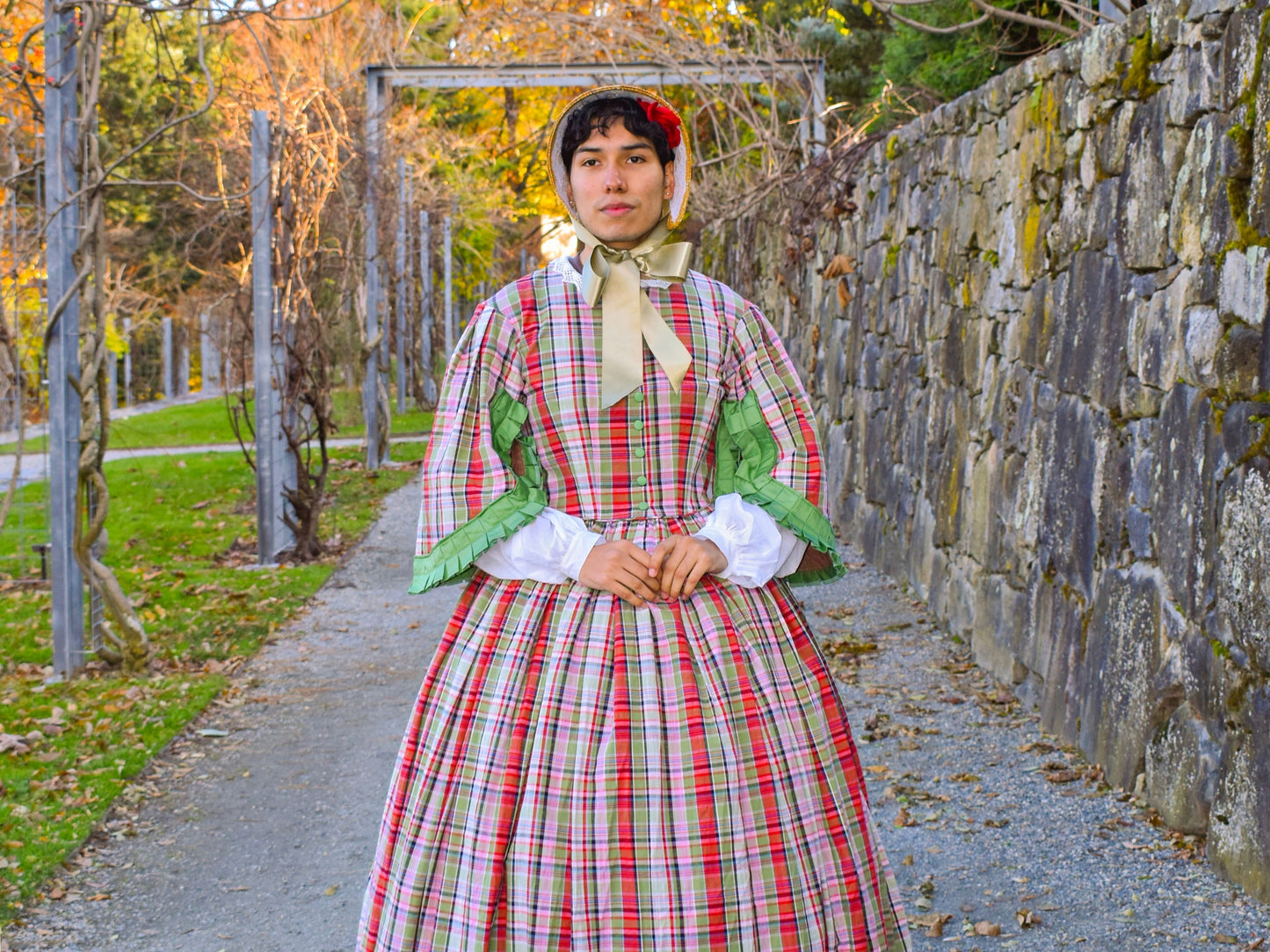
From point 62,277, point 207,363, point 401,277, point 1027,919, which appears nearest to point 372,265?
point 401,277

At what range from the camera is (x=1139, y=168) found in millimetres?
3854

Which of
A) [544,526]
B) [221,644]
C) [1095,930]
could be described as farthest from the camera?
[221,644]

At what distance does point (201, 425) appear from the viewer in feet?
61.7

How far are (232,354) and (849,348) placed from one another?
13.1 ft

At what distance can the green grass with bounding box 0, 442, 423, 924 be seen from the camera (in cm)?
378

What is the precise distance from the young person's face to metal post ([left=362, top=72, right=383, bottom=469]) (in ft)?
31.2

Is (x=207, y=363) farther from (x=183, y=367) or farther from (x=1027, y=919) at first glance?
(x=1027, y=919)

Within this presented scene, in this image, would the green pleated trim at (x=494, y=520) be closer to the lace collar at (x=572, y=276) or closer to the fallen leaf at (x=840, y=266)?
the lace collar at (x=572, y=276)

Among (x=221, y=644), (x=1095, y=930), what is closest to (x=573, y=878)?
(x=1095, y=930)

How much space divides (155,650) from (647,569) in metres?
4.21

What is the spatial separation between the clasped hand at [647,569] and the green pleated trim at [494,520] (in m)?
0.14

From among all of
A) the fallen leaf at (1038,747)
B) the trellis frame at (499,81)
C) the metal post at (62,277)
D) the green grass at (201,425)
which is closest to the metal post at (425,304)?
the green grass at (201,425)

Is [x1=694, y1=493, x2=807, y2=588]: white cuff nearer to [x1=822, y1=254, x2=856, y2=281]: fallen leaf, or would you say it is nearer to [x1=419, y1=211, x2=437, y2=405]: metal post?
[x1=822, y1=254, x2=856, y2=281]: fallen leaf

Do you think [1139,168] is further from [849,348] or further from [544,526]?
[849,348]
